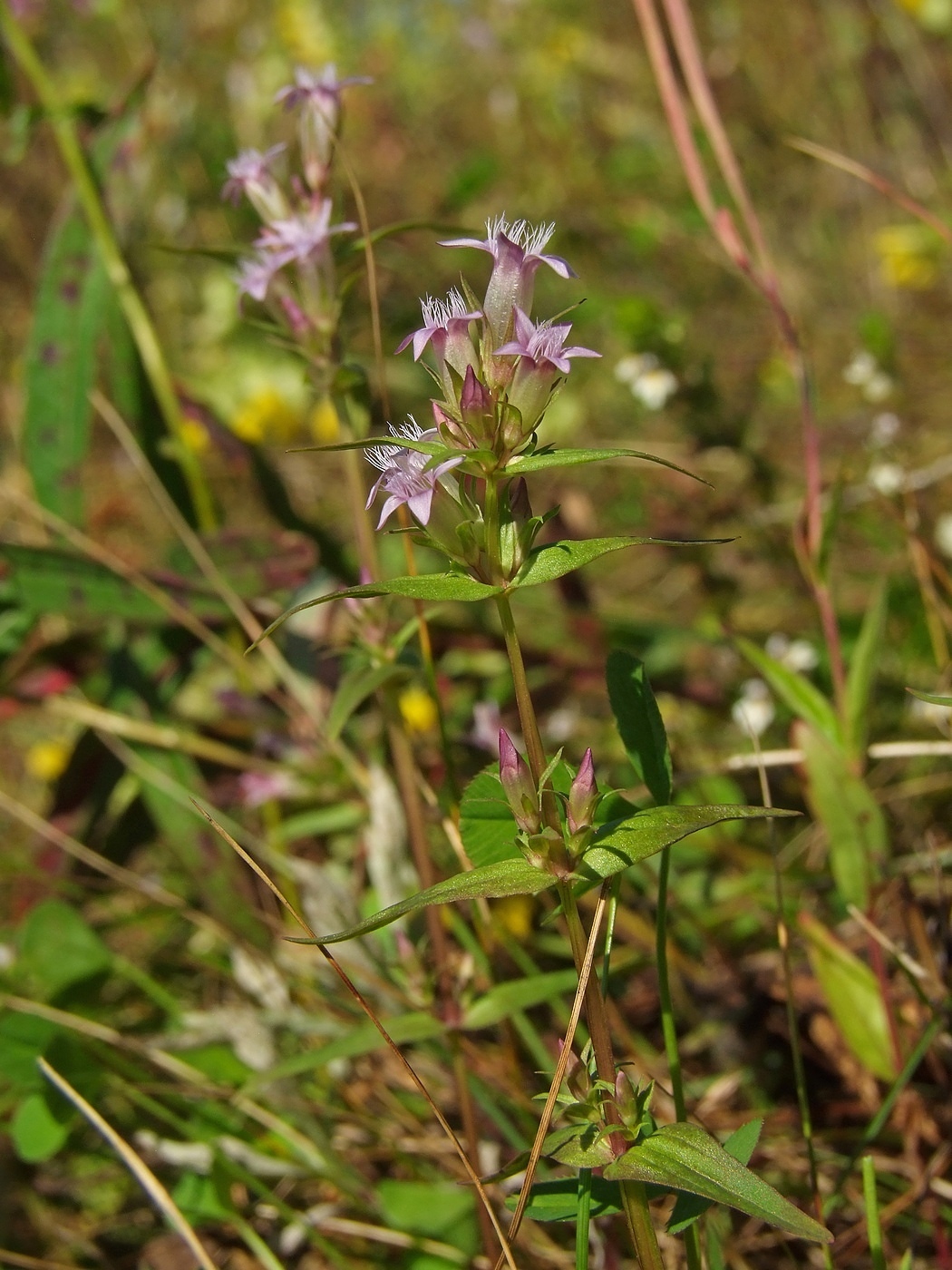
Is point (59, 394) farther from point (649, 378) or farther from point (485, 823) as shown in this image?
point (485, 823)

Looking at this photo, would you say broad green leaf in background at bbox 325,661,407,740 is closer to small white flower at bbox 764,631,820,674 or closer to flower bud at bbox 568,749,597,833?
flower bud at bbox 568,749,597,833

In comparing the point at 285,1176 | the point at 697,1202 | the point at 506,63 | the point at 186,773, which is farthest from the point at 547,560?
the point at 506,63

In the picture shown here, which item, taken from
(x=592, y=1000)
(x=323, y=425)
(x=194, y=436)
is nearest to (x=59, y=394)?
(x=194, y=436)

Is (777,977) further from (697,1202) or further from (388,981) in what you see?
(697,1202)

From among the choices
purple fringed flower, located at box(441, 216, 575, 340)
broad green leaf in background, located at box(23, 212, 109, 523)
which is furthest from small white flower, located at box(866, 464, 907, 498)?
broad green leaf in background, located at box(23, 212, 109, 523)

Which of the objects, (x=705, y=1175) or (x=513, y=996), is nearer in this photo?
(x=705, y=1175)

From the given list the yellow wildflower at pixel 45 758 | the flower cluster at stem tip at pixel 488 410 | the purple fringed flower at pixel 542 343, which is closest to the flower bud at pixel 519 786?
the flower cluster at stem tip at pixel 488 410

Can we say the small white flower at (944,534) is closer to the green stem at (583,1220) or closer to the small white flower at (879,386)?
the small white flower at (879,386)
